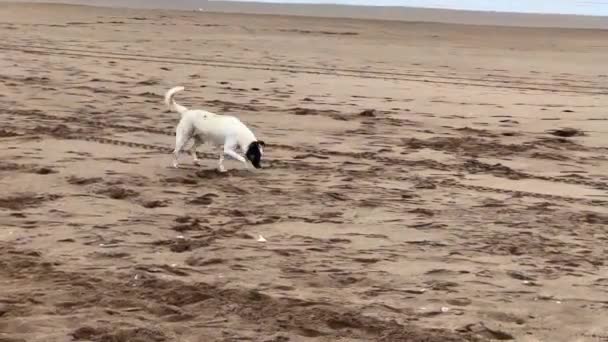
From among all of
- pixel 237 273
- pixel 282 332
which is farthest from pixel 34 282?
pixel 282 332

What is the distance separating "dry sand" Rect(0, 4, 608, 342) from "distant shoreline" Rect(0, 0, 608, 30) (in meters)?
12.8

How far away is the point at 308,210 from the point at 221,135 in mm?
1318

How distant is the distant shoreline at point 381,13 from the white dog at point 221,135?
19.4 meters

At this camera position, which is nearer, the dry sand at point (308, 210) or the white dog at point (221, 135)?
the dry sand at point (308, 210)

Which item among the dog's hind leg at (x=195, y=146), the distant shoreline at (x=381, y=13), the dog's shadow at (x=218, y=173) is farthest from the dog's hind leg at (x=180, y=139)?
the distant shoreline at (x=381, y=13)

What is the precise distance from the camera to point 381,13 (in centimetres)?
2909

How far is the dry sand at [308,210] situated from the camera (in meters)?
4.68

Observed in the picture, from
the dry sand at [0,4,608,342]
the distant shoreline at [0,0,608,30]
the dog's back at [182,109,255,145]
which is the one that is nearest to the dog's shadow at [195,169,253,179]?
the dry sand at [0,4,608,342]

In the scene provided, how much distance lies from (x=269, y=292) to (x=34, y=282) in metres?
1.17

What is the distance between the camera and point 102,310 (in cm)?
466

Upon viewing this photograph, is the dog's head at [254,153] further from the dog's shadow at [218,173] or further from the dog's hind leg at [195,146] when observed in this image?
the dog's hind leg at [195,146]

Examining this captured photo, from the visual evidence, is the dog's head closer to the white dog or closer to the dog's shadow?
the white dog

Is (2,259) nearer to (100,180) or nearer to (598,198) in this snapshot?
(100,180)

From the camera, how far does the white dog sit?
300 inches
